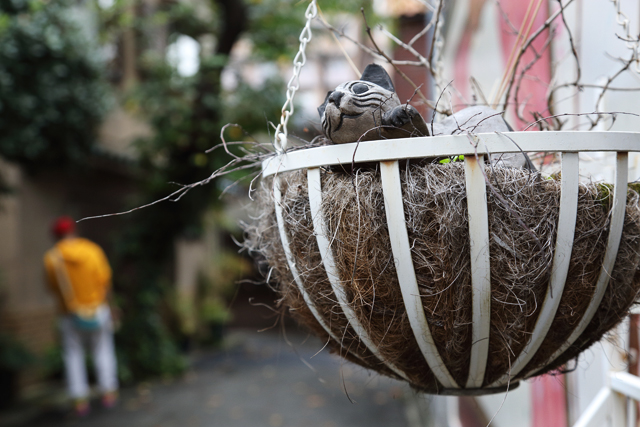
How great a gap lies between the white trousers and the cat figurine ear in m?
4.61

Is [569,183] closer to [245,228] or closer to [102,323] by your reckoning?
[245,228]

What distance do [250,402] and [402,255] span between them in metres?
5.54

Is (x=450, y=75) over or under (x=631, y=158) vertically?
over

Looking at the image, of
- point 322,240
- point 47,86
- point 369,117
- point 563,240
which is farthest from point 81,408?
point 563,240

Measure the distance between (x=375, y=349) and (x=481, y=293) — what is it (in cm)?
21

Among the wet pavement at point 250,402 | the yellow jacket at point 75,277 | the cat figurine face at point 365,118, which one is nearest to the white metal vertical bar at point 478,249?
the cat figurine face at point 365,118

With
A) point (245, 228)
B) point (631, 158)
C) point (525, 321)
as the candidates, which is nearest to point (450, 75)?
point (631, 158)

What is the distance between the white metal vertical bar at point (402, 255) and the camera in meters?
0.73

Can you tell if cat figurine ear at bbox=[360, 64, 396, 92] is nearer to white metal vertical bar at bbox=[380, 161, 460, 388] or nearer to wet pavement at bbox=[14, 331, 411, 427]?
white metal vertical bar at bbox=[380, 161, 460, 388]

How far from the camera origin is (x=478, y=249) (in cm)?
73

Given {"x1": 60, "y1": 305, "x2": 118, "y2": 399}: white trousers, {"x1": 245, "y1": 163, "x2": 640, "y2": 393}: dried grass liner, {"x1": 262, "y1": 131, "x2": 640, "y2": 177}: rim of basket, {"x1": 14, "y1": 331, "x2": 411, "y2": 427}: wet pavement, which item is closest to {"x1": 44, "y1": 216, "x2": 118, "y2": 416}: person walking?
{"x1": 60, "y1": 305, "x2": 118, "y2": 399}: white trousers

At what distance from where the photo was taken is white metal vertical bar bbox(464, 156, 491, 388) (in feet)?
2.34

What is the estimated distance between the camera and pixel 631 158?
1.26 m

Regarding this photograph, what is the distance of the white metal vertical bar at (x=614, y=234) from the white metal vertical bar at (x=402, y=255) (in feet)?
0.83
